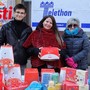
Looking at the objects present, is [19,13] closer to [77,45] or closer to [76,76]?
[77,45]

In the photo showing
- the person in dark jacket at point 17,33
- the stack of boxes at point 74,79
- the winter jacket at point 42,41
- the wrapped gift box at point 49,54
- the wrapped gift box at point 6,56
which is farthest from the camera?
the person in dark jacket at point 17,33

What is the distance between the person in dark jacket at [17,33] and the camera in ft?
9.20

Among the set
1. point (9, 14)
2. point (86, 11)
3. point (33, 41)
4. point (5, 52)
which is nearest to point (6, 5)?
point (9, 14)

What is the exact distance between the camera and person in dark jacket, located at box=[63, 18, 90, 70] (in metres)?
2.77

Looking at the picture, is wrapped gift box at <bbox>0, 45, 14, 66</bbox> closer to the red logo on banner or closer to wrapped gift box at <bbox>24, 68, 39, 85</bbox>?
wrapped gift box at <bbox>24, 68, 39, 85</bbox>

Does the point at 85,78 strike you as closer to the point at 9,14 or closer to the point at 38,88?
the point at 38,88

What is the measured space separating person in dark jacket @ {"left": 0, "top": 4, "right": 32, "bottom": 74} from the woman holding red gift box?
0.10 meters

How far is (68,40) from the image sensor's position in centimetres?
280

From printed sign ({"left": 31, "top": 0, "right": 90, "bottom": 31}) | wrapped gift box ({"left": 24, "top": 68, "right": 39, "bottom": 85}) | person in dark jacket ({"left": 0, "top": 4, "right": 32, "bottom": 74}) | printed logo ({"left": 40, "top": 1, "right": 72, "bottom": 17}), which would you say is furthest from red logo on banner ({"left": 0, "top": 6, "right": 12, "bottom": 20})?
wrapped gift box ({"left": 24, "top": 68, "right": 39, "bottom": 85})

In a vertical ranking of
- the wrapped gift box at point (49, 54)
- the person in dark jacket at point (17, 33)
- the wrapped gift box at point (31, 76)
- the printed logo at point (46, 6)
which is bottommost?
the wrapped gift box at point (31, 76)

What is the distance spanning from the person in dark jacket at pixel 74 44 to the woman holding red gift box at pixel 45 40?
0.38ft

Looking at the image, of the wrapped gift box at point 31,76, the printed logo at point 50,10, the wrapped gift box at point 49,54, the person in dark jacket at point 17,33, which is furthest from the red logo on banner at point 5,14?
the wrapped gift box at point 31,76

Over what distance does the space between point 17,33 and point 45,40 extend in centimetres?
32

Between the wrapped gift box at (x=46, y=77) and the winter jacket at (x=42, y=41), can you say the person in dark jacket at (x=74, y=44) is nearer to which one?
the winter jacket at (x=42, y=41)
